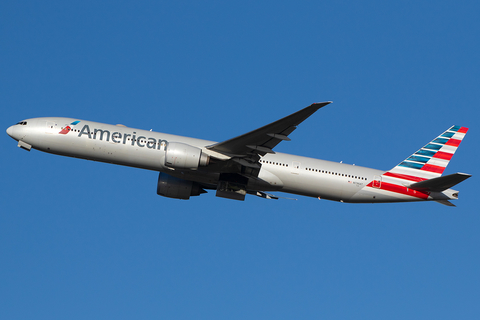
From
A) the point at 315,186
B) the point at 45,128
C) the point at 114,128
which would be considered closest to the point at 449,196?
the point at 315,186

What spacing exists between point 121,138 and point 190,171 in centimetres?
533

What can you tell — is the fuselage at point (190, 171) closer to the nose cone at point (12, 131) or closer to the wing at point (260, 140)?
the nose cone at point (12, 131)

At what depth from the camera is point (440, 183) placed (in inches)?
1405

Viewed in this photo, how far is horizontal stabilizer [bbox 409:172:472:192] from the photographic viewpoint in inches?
→ 1304

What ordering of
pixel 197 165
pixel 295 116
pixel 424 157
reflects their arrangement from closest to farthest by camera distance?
pixel 295 116
pixel 197 165
pixel 424 157

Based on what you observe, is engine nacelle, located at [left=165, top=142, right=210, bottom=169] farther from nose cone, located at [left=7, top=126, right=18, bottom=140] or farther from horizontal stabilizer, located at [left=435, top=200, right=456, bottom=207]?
horizontal stabilizer, located at [left=435, top=200, right=456, bottom=207]

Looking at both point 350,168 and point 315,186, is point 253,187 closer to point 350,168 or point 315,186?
point 315,186

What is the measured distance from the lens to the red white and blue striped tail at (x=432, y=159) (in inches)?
1527

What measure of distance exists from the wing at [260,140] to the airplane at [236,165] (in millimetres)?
63

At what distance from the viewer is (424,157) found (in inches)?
1559

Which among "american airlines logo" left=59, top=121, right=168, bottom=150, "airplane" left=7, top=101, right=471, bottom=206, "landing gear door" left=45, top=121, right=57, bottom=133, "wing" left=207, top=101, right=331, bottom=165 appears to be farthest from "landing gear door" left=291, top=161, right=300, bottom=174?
"landing gear door" left=45, top=121, right=57, bottom=133

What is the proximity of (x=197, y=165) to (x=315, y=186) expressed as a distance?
29.4 ft

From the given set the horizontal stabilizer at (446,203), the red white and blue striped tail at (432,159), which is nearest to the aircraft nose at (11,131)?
the red white and blue striped tail at (432,159)

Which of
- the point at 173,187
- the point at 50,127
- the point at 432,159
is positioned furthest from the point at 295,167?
the point at 50,127
